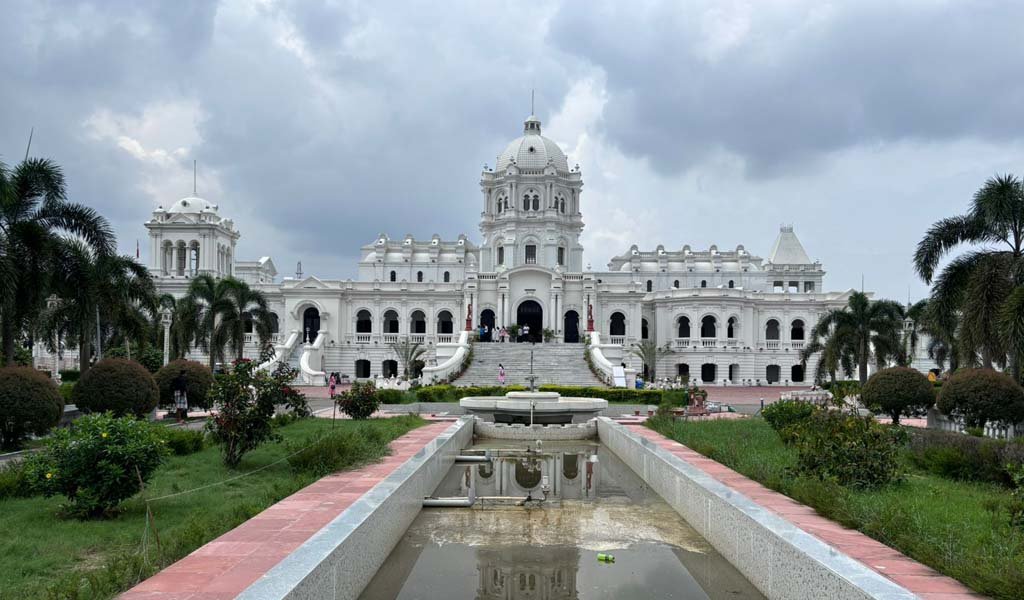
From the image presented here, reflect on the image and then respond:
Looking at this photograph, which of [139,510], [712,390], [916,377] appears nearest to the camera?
[139,510]

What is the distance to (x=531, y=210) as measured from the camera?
64.1 m

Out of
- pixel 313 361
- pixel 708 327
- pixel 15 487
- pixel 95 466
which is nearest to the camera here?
pixel 95 466

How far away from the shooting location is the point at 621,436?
17125mm

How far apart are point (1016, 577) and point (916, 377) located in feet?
61.4

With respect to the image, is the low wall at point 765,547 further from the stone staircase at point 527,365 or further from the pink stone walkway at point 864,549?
the stone staircase at point 527,365

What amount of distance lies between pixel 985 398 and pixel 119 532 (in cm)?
1883

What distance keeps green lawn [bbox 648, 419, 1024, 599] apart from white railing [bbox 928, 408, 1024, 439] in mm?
6922

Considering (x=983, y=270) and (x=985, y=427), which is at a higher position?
(x=983, y=270)

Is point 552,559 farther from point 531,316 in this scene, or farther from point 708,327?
point 708,327

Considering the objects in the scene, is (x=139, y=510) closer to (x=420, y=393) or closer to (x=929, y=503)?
(x=929, y=503)

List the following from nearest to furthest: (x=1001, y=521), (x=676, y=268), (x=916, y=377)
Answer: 1. (x=1001, y=521)
2. (x=916, y=377)
3. (x=676, y=268)

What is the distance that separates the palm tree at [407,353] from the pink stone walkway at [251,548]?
33814 mm

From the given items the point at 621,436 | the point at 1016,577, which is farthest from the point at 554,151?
the point at 1016,577

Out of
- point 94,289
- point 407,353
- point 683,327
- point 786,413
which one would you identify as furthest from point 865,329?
point 94,289
